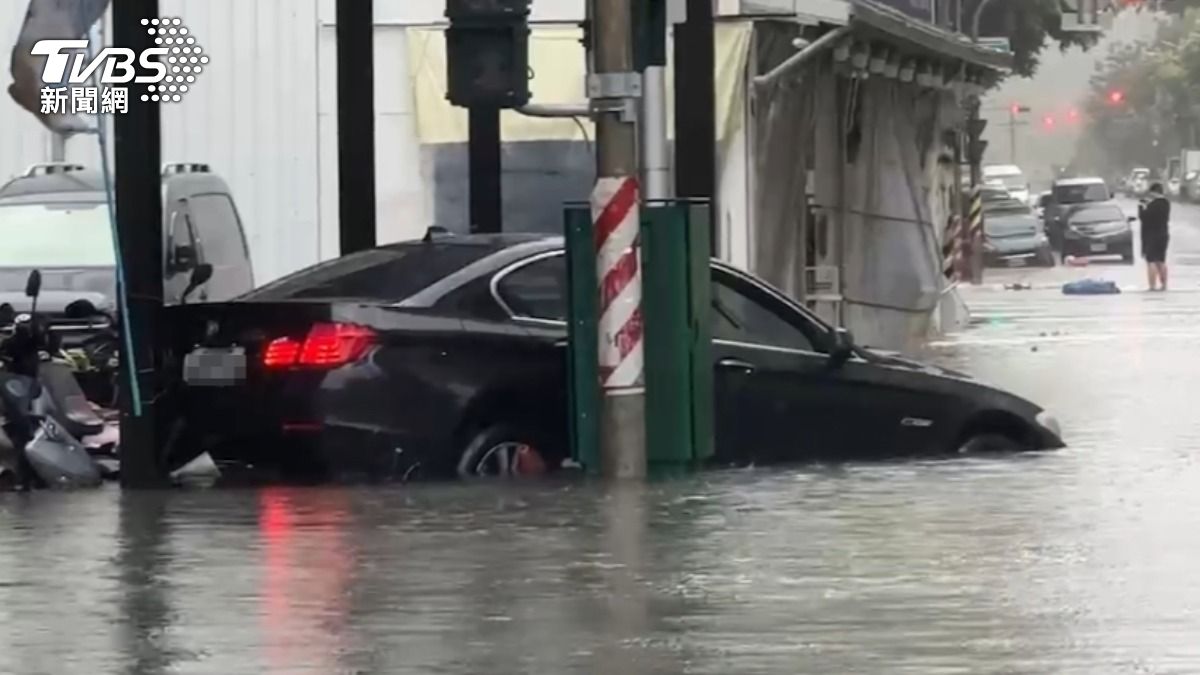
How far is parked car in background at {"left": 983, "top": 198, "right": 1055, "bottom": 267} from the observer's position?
62.2 meters

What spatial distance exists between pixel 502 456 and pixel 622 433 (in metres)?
0.62

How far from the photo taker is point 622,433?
48.8ft

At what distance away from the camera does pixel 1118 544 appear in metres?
12.2

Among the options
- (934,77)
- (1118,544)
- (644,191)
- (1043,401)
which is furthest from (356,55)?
(934,77)

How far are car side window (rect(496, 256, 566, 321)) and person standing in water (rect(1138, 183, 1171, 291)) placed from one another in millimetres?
30446

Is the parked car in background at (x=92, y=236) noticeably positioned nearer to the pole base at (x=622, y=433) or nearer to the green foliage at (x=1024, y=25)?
the pole base at (x=622, y=433)

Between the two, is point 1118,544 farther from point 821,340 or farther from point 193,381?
point 193,381

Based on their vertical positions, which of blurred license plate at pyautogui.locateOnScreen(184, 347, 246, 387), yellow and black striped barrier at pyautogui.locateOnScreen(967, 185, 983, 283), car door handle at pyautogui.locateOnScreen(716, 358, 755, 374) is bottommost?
yellow and black striped barrier at pyautogui.locateOnScreen(967, 185, 983, 283)

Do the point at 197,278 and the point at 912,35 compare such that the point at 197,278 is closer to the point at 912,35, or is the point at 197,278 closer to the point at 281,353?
the point at 281,353

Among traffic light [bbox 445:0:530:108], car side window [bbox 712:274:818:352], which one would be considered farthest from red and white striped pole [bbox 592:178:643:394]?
car side window [bbox 712:274:818:352]

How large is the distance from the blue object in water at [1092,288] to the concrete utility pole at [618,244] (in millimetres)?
31519

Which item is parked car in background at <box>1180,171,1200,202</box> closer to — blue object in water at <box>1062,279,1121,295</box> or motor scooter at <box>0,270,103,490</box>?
blue object in water at <box>1062,279,1121,295</box>

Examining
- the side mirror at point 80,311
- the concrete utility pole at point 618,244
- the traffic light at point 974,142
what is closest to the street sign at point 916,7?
the traffic light at point 974,142

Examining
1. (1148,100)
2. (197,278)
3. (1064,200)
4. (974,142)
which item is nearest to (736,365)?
(197,278)
